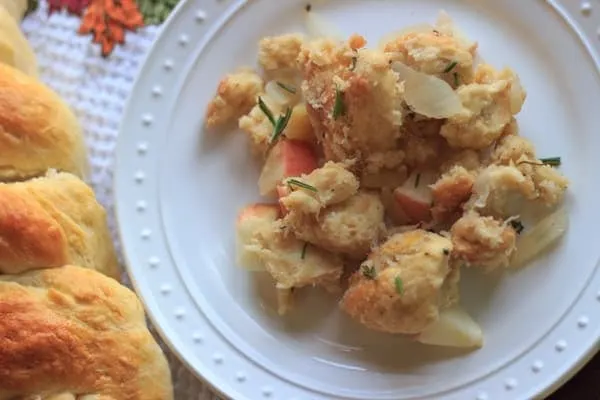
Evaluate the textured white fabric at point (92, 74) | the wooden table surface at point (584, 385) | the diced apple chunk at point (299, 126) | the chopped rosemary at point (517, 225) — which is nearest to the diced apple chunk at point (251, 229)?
the diced apple chunk at point (299, 126)

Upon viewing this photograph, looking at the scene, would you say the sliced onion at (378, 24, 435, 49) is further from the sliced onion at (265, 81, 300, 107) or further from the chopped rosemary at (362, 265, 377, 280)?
the chopped rosemary at (362, 265, 377, 280)

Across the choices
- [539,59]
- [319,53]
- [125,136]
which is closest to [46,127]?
[125,136]

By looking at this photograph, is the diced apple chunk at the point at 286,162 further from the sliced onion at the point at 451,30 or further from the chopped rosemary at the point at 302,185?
the sliced onion at the point at 451,30

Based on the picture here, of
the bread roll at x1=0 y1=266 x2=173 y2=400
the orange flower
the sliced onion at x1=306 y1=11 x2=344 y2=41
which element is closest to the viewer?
the bread roll at x1=0 y1=266 x2=173 y2=400

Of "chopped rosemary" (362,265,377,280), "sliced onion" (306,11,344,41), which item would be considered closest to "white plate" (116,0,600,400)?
"sliced onion" (306,11,344,41)

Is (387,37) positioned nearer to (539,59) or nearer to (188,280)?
(539,59)
